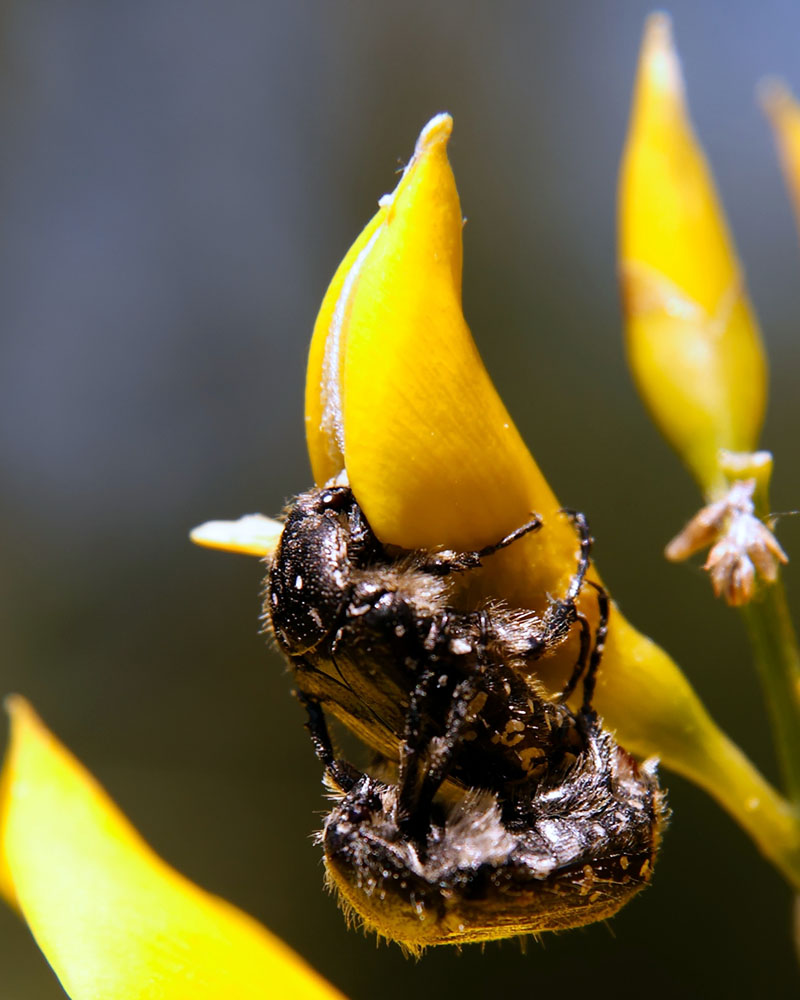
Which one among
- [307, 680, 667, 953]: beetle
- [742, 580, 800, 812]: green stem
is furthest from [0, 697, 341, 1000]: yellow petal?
[742, 580, 800, 812]: green stem

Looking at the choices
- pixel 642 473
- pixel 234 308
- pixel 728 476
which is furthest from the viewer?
pixel 234 308

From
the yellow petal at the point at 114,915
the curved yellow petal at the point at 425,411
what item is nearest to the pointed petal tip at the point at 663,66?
the curved yellow petal at the point at 425,411

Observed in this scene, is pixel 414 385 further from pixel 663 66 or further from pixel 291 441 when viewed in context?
pixel 291 441

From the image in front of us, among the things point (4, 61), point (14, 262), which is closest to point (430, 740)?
point (14, 262)

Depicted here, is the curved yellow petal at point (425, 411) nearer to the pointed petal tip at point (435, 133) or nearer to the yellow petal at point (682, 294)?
the pointed petal tip at point (435, 133)

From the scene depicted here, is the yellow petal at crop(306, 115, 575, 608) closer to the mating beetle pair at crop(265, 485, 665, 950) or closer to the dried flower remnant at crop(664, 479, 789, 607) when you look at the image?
the mating beetle pair at crop(265, 485, 665, 950)

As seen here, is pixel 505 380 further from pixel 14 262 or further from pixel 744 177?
pixel 14 262

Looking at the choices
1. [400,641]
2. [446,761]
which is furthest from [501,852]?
[400,641]
